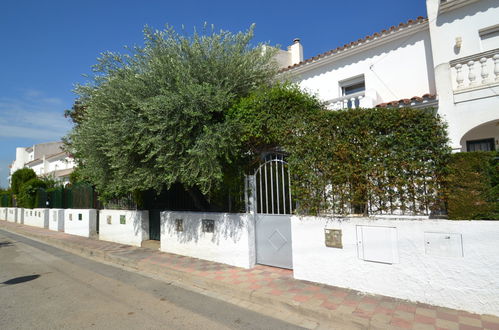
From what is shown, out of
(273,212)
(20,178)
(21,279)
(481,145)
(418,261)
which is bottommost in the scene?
(21,279)

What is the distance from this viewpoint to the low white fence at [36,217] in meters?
17.6

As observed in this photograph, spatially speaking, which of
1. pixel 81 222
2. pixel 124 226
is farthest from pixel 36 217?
pixel 124 226

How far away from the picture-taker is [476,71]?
6.73 m

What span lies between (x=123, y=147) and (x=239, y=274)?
3855 mm

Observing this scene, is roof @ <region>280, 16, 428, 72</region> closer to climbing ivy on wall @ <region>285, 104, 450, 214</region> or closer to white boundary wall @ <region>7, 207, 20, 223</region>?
climbing ivy on wall @ <region>285, 104, 450, 214</region>

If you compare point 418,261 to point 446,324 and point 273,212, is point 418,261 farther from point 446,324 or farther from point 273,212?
point 273,212

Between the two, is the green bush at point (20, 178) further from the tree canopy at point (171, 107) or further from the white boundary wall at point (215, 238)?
the white boundary wall at point (215, 238)

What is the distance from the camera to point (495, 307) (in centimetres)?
373

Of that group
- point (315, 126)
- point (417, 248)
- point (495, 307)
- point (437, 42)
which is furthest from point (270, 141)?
point (437, 42)

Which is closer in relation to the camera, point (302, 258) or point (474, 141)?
point (302, 258)

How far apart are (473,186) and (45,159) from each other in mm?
46907

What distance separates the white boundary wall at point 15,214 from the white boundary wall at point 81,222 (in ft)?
36.9

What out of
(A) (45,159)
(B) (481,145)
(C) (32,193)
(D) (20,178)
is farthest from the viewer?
(A) (45,159)

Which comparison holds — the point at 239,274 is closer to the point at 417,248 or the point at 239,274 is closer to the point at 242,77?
the point at 417,248
